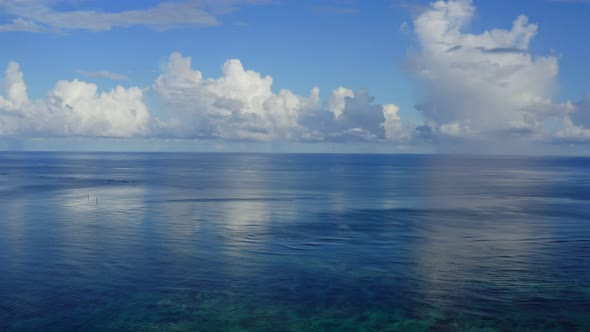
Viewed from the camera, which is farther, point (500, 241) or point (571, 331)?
point (500, 241)

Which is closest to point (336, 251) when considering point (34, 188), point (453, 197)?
point (453, 197)

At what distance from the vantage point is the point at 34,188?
139m

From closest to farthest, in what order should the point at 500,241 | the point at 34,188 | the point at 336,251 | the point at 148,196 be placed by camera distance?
the point at 336,251 < the point at 500,241 < the point at 148,196 < the point at 34,188

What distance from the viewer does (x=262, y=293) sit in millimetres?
45875

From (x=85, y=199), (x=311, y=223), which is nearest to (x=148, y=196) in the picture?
(x=85, y=199)

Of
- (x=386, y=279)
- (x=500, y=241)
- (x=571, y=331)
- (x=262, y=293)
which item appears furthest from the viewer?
(x=500, y=241)

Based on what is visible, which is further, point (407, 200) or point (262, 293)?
point (407, 200)

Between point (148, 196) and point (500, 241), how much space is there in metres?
77.8

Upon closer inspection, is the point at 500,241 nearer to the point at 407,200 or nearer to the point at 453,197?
the point at 407,200

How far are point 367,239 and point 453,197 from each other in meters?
60.6

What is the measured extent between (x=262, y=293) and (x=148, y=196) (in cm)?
8132

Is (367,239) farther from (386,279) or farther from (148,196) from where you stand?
(148,196)

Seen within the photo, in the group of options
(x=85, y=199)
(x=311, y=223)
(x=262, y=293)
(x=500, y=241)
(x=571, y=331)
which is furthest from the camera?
(x=85, y=199)

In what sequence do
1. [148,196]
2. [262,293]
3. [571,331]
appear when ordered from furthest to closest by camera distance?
[148,196] → [262,293] → [571,331]
